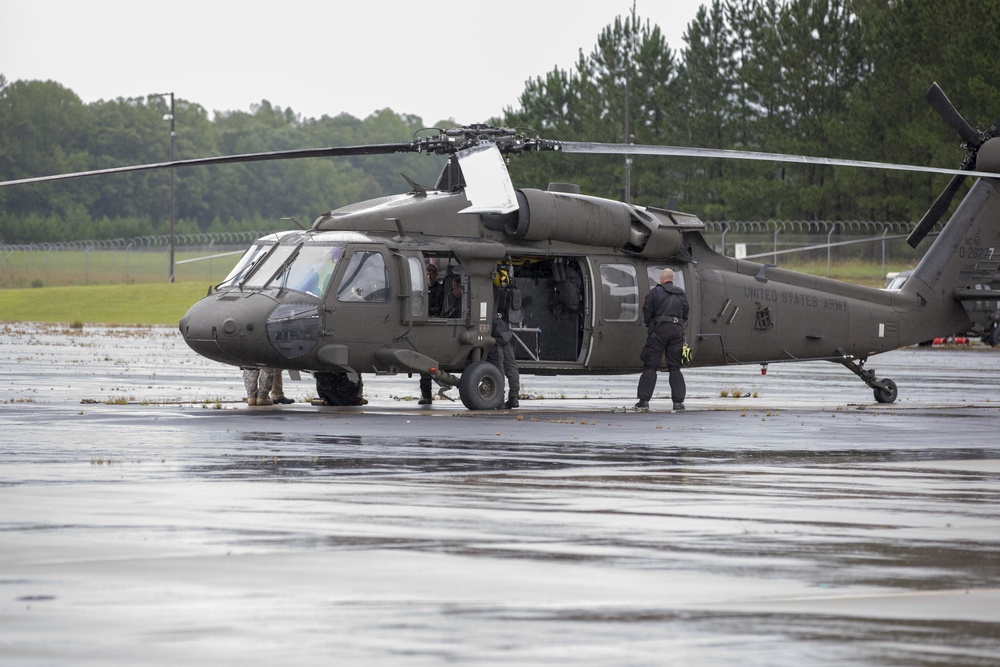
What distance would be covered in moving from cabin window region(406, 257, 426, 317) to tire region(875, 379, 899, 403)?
757cm

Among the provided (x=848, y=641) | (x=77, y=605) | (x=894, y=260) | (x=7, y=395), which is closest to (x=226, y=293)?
(x=7, y=395)

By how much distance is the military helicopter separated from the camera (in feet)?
63.9

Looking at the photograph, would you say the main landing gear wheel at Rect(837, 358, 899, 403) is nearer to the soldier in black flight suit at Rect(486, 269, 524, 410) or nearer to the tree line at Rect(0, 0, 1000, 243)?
the soldier in black flight suit at Rect(486, 269, 524, 410)

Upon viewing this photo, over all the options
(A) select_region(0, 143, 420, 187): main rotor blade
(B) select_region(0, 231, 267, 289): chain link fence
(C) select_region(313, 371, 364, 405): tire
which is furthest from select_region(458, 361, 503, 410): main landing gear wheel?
(B) select_region(0, 231, 267, 289): chain link fence

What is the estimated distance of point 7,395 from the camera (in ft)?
73.7

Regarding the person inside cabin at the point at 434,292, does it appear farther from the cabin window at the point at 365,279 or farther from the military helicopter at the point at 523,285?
the cabin window at the point at 365,279

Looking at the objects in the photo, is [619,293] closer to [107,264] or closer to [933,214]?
[933,214]

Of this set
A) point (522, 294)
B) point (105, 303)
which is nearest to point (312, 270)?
point (522, 294)

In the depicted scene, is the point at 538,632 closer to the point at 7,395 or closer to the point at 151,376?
the point at 7,395

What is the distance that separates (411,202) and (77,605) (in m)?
14.1

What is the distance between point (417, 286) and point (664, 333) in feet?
11.0

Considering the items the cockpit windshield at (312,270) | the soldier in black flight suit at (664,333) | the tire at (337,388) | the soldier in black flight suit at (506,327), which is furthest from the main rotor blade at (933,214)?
the cockpit windshield at (312,270)

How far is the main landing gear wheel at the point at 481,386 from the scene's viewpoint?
2052cm

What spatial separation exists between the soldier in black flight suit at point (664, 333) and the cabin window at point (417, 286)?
10.2 feet
